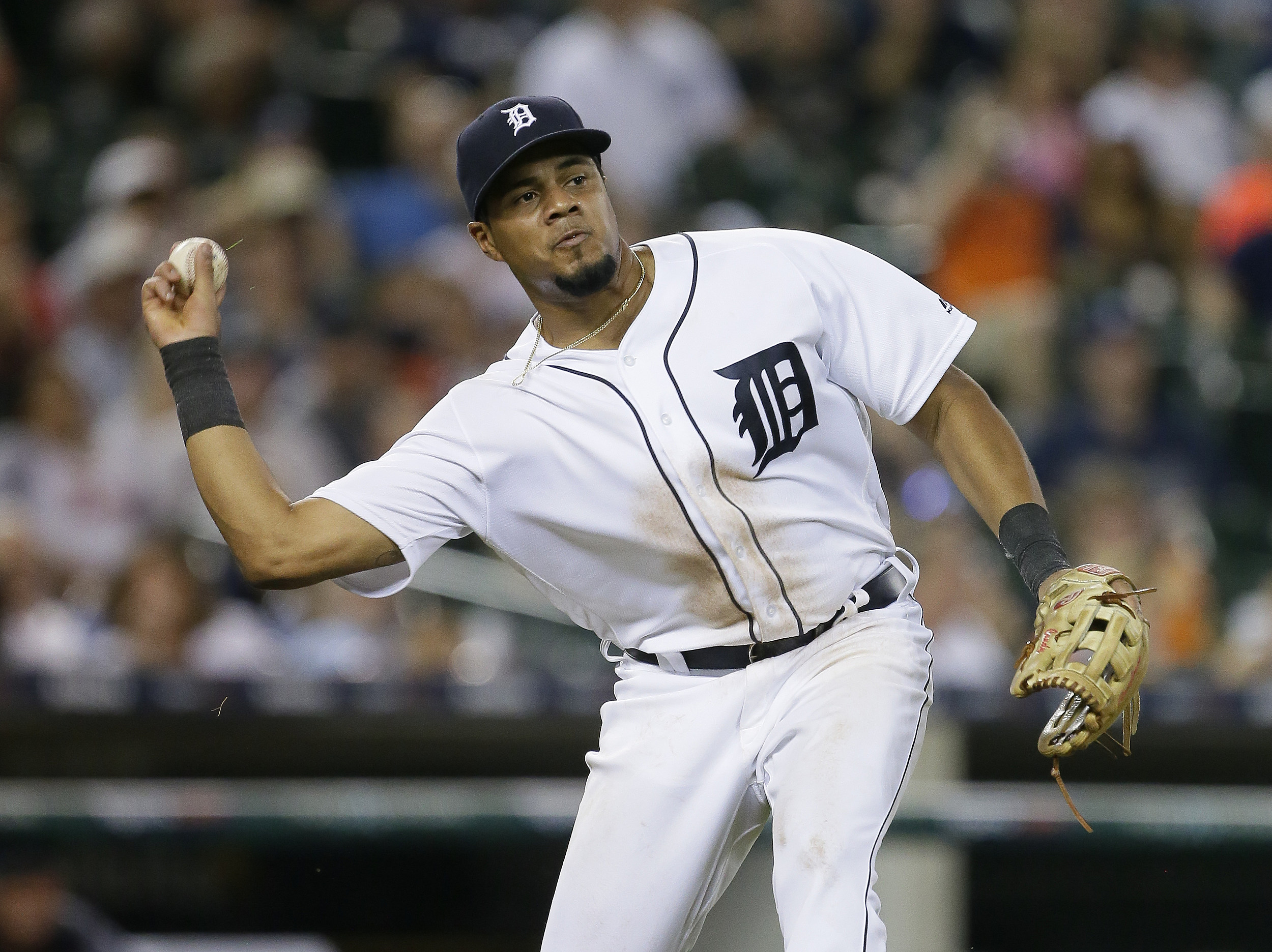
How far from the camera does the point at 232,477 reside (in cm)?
310

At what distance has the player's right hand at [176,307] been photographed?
324 cm

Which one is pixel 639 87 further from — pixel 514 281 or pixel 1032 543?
pixel 1032 543

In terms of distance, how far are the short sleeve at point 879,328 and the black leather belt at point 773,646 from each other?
0.31 metres

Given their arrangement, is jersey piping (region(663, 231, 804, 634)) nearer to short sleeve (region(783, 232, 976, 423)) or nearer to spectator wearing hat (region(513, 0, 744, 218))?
short sleeve (region(783, 232, 976, 423))

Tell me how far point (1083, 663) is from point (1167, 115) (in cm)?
631

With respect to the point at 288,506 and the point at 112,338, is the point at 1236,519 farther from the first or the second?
the point at 288,506

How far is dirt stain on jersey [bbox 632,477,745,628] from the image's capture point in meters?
3.20

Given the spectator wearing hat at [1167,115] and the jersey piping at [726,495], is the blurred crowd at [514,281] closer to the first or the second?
the spectator wearing hat at [1167,115]

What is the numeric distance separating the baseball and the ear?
0.47m

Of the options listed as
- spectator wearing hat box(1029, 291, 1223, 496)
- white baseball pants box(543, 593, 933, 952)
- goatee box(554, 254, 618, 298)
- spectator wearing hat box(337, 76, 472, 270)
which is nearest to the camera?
white baseball pants box(543, 593, 933, 952)

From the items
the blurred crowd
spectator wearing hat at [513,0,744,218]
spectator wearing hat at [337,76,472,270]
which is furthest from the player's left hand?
spectator wearing hat at [337,76,472,270]

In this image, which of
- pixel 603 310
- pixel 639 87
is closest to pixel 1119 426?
pixel 639 87

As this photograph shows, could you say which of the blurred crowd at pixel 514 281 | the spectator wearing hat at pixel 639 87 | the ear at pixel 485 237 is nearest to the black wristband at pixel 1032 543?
the ear at pixel 485 237

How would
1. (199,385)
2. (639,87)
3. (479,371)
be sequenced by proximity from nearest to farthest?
1. (199,385)
2. (479,371)
3. (639,87)
